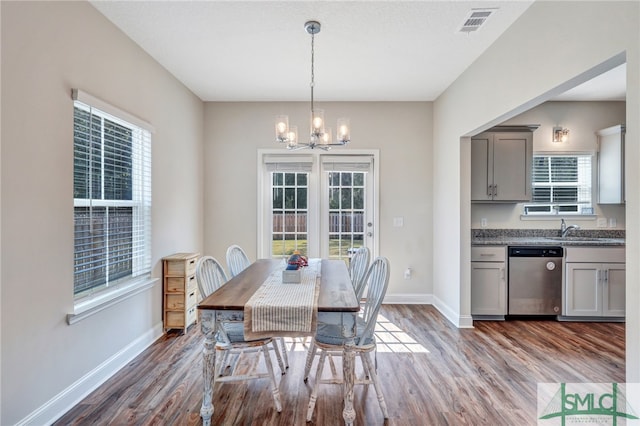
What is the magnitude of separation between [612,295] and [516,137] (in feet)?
6.81

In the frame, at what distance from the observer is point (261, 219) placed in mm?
4512

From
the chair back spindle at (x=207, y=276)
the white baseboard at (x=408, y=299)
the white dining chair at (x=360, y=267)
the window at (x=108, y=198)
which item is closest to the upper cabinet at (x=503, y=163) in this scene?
the white baseboard at (x=408, y=299)

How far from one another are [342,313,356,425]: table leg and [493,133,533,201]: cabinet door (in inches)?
119

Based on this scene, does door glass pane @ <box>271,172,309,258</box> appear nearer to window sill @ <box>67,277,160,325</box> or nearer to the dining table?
window sill @ <box>67,277,160,325</box>

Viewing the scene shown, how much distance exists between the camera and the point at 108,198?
258 cm

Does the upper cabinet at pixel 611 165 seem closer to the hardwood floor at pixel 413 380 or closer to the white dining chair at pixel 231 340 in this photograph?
the hardwood floor at pixel 413 380

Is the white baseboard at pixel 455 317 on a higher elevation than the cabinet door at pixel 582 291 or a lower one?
lower

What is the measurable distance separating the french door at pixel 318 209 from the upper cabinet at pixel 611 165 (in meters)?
2.92

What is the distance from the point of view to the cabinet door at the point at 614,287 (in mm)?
3621

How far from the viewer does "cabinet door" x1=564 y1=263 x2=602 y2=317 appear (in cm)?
366

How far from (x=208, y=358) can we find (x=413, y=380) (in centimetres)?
154

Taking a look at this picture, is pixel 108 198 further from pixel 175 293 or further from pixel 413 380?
pixel 413 380

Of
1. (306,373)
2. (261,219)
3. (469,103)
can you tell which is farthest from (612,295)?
(261,219)

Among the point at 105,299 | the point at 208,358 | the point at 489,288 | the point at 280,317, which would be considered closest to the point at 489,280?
the point at 489,288
